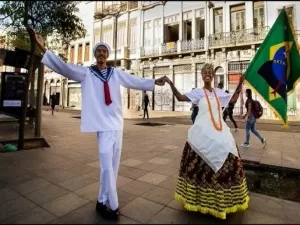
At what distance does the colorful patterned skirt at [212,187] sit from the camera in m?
2.82

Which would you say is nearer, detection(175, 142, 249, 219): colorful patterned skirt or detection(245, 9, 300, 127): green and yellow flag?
detection(175, 142, 249, 219): colorful patterned skirt

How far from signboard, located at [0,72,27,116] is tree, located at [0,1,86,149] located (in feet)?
4.13

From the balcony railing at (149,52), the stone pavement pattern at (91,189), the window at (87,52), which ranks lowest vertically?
the stone pavement pattern at (91,189)

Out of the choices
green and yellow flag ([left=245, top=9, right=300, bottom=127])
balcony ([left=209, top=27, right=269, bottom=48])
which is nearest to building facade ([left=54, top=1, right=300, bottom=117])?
balcony ([left=209, top=27, right=269, bottom=48])

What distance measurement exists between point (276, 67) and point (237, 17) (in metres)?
19.9

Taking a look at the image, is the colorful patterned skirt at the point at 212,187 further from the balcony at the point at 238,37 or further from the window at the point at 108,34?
the window at the point at 108,34

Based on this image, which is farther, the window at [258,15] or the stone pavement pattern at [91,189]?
the window at [258,15]

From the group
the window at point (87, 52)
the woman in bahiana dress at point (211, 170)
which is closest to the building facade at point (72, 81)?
the window at point (87, 52)

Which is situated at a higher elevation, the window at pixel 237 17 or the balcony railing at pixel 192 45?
the window at pixel 237 17

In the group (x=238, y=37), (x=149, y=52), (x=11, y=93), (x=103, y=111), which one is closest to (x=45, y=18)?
(x=103, y=111)

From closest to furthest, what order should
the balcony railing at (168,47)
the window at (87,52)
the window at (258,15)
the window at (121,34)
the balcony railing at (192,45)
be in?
the window at (258,15), the balcony railing at (192,45), the balcony railing at (168,47), the window at (121,34), the window at (87,52)

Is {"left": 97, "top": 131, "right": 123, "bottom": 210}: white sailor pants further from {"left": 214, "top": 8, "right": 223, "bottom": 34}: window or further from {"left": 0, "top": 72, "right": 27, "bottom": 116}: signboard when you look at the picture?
{"left": 214, "top": 8, "right": 223, "bottom": 34}: window

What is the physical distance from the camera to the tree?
3.55m

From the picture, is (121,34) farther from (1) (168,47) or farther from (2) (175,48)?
(2) (175,48)
